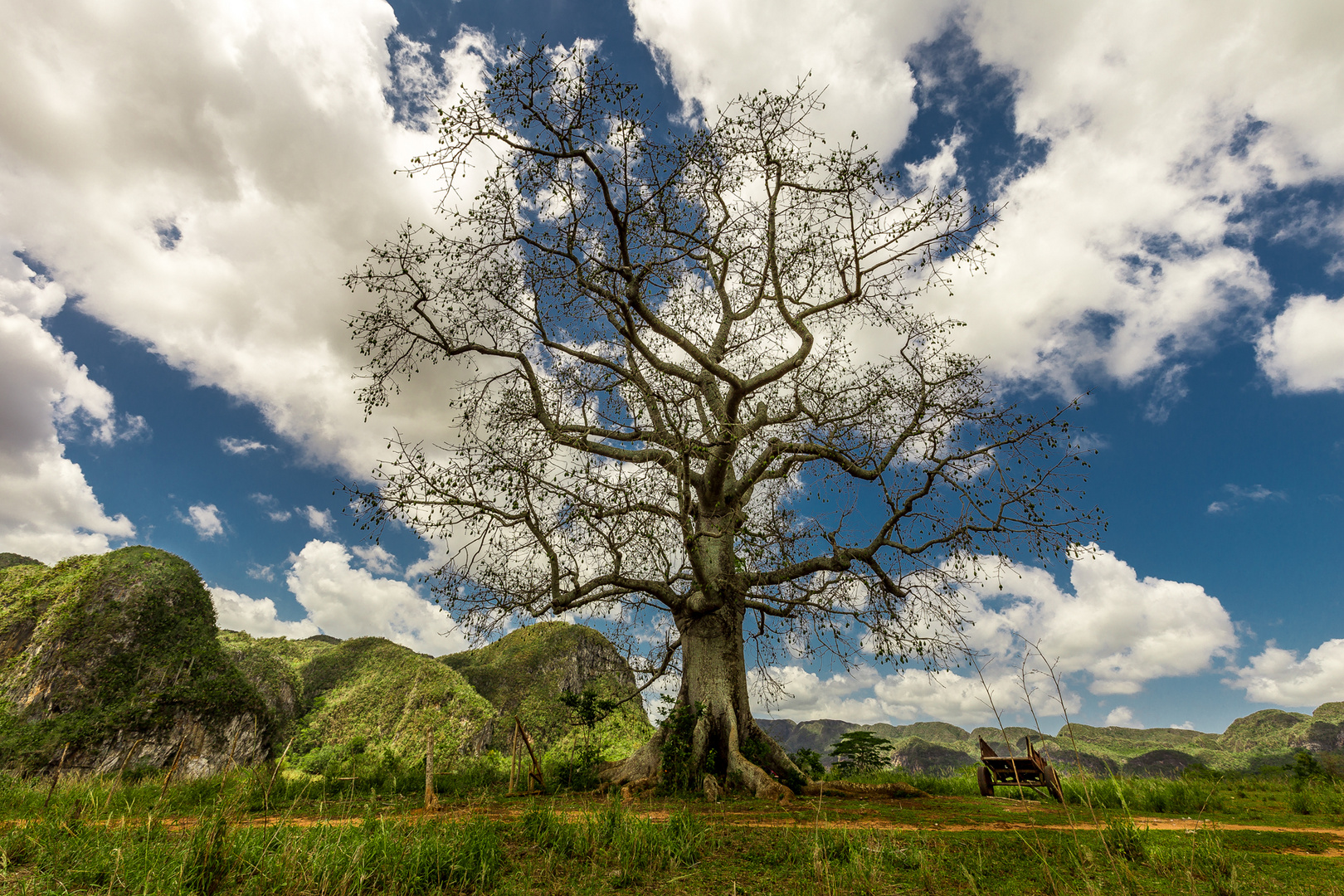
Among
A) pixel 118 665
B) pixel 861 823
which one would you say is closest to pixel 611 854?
pixel 861 823

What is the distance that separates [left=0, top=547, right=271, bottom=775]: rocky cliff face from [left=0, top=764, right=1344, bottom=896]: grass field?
34437 millimetres

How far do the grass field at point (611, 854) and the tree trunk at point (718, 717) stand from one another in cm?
351

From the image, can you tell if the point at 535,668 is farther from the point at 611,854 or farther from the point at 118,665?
the point at 611,854

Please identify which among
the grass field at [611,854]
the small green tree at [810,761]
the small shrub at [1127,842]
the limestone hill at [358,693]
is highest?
the limestone hill at [358,693]

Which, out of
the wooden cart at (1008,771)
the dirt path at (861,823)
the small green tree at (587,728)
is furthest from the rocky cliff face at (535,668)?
the dirt path at (861,823)

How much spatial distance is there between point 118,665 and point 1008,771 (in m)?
48.3

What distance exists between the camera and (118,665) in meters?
34.4

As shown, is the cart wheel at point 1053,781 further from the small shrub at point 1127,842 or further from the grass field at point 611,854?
the small shrub at point 1127,842

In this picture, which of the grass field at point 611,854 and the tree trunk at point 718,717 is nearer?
the grass field at point 611,854

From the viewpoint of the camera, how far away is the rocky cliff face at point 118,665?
29.9 metres

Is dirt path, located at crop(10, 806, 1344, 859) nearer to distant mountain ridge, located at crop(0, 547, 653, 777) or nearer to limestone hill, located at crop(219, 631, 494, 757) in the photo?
distant mountain ridge, located at crop(0, 547, 653, 777)

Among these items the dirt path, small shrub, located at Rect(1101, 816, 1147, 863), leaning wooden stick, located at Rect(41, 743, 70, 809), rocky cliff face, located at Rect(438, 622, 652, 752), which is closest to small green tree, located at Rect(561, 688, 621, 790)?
the dirt path

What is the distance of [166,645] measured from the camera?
36312 mm

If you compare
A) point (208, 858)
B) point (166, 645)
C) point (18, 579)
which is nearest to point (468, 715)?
point (166, 645)
